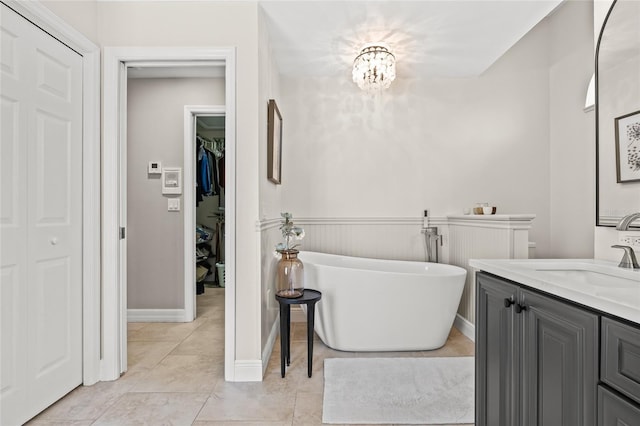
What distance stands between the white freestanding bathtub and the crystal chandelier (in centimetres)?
154

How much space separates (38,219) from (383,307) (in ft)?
7.22

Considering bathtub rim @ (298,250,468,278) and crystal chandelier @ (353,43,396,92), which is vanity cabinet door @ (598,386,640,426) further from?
crystal chandelier @ (353,43,396,92)

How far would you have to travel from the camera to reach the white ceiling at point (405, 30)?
2.60m

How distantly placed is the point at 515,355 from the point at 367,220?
258cm

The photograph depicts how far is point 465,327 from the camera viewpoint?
3.40m

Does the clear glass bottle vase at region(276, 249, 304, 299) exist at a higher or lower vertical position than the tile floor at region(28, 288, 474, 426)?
higher

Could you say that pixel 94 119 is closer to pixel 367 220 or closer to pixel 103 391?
pixel 103 391

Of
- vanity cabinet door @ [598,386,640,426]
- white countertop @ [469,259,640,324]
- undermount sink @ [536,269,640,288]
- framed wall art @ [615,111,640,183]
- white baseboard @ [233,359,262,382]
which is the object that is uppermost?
framed wall art @ [615,111,640,183]

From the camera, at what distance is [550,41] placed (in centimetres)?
384

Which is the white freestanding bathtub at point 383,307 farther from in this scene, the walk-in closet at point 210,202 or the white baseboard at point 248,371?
the walk-in closet at point 210,202

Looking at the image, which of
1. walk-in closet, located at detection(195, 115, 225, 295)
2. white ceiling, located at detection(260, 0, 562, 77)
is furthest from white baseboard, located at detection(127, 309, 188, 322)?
white ceiling, located at detection(260, 0, 562, 77)

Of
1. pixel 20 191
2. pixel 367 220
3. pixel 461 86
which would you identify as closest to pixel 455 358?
pixel 367 220

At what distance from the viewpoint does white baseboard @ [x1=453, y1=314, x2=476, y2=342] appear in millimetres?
3255

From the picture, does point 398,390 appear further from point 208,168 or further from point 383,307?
point 208,168
